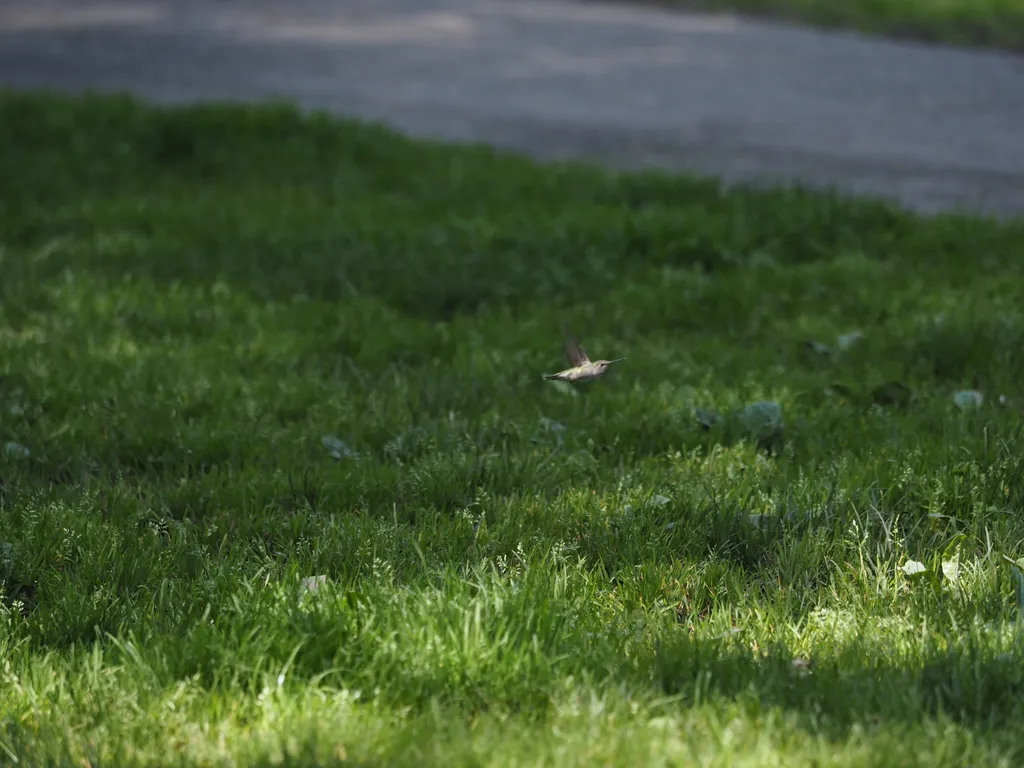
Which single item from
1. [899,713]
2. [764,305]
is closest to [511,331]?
[764,305]

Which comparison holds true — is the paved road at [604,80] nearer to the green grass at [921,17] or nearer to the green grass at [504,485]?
the green grass at [921,17]

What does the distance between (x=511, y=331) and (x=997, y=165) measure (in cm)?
429

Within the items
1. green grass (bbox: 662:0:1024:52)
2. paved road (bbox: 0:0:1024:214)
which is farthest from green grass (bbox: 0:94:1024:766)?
green grass (bbox: 662:0:1024:52)

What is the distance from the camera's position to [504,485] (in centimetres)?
358

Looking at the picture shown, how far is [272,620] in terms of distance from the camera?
8.54 ft

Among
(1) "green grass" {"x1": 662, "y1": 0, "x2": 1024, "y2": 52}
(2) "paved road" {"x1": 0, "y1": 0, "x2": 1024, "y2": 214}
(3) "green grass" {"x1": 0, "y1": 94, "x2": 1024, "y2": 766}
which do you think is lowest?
(3) "green grass" {"x1": 0, "y1": 94, "x2": 1024, "y2": 766}

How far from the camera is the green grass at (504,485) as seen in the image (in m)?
2.35

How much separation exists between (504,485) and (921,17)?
10739 mm

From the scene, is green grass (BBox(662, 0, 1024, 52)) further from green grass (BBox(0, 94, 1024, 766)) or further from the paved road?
green grass (BBox(0, 94, 1024, 766))

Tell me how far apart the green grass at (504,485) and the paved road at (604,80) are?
164cm

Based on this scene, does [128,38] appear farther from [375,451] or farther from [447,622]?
[447,622]

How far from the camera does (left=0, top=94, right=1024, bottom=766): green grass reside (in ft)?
7.72

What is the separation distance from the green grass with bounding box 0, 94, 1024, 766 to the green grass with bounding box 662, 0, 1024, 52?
21.5 feet

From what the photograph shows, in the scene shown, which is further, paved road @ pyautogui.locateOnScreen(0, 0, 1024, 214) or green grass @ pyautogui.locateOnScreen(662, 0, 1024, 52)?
green grass @ pyautogui.locateOnScreen(662, 0, 1024, 52)
